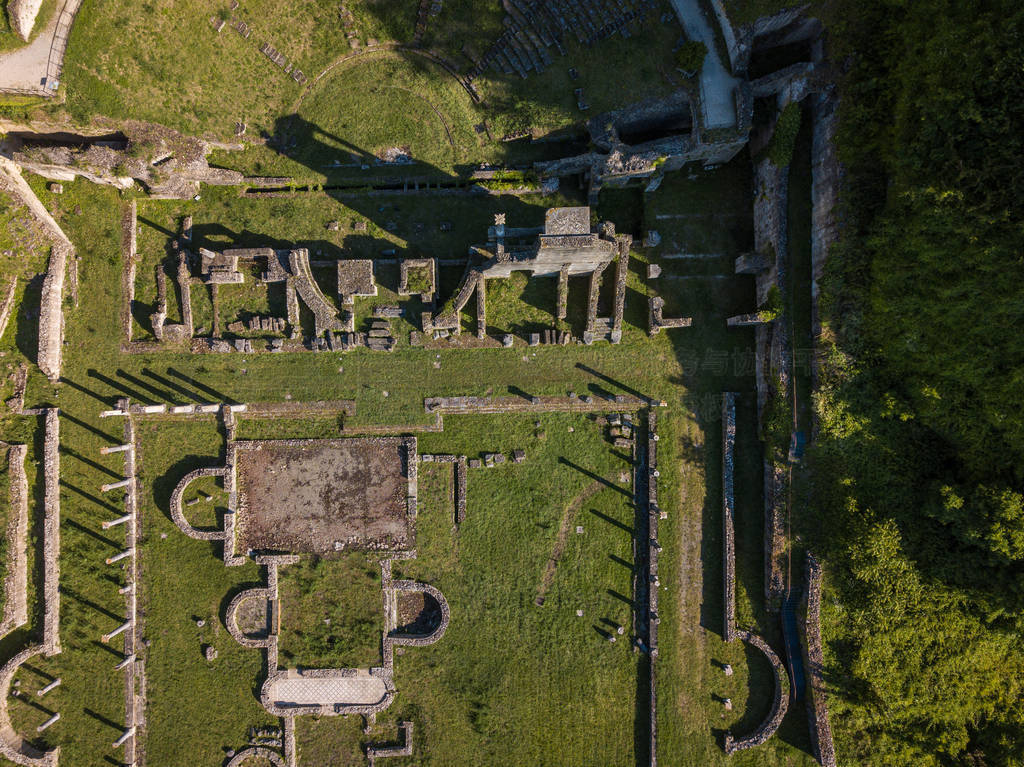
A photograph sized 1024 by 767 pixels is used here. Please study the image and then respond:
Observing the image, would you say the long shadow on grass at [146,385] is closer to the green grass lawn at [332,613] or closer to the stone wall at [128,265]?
the stone wall at [128,265]

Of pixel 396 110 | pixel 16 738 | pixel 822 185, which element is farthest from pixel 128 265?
pixel 822 185

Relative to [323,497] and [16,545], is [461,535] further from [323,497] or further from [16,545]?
[16,545]

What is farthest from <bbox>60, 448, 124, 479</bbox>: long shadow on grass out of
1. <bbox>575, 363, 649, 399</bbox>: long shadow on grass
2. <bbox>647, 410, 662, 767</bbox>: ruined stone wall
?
<bbox>647, 410, 662, 767</bbox>: ruined stone wall

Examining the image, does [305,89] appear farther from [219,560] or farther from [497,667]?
[497,667]

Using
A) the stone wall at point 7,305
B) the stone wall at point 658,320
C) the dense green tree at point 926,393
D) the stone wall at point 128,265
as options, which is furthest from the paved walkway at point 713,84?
the stone wall at point 7,305

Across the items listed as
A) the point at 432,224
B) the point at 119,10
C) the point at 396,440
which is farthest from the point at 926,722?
the point at 119,10
